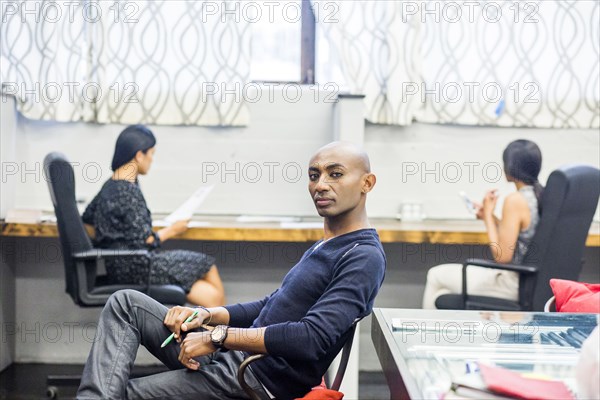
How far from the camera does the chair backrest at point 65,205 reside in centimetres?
281

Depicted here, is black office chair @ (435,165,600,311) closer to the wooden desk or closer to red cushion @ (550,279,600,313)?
the wooden desk

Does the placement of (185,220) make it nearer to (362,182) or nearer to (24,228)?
(24,228)

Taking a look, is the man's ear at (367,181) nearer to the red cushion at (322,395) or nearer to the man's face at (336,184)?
the man's face at (336,184)

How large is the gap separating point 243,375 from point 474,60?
8.82ft

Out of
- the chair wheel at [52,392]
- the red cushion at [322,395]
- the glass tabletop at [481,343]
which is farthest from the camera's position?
the chair wheel at [52,392]

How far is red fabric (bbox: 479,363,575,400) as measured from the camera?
106 cm

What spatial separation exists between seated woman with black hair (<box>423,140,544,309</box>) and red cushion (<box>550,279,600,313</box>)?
81cm

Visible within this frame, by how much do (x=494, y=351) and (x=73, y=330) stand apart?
9.72ft

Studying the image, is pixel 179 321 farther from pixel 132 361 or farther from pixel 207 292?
pixel 207 292

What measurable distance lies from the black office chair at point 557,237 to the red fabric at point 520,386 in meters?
1.59

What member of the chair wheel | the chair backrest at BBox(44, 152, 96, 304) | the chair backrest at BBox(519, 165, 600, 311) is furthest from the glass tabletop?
→ the chair wheel

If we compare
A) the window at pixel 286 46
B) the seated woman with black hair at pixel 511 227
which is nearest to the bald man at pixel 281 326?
the seated woman with black hair at pixel 511 227

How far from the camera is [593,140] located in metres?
3.83

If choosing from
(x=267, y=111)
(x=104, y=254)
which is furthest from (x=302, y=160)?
(x=104, y=254)
